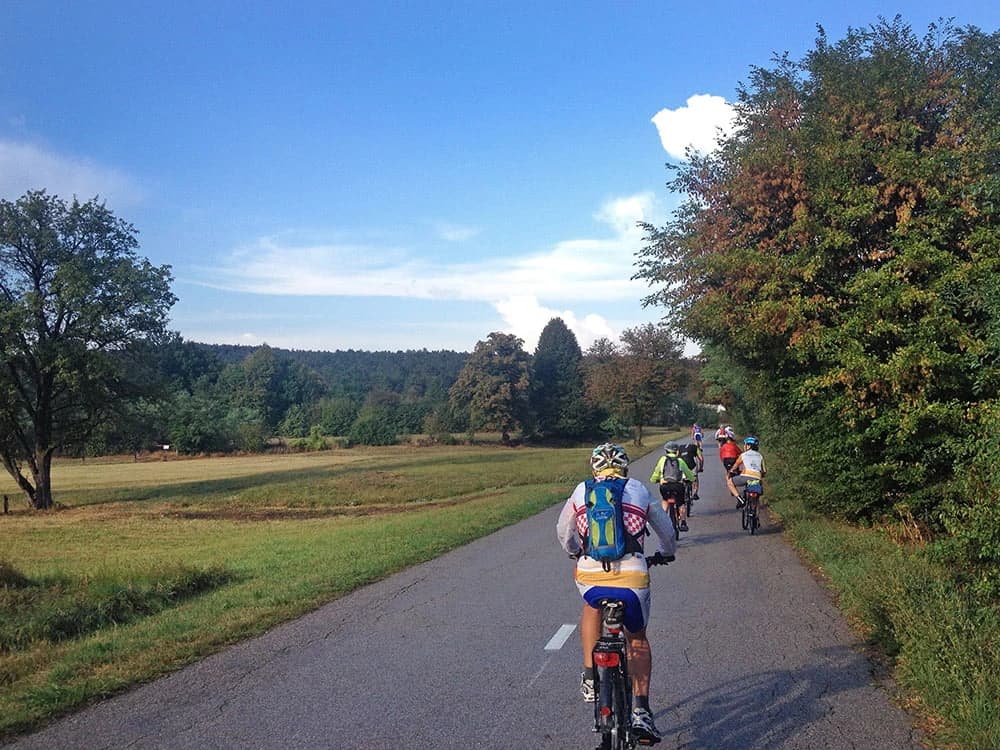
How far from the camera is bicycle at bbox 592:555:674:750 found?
4.45 metres

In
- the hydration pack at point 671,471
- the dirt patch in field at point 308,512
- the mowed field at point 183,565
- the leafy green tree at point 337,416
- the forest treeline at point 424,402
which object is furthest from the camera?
the leafy green tree at point 337,416

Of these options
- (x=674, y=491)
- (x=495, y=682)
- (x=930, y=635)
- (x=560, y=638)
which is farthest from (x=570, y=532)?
(x=674, y=491)

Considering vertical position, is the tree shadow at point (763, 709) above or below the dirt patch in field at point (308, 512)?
above

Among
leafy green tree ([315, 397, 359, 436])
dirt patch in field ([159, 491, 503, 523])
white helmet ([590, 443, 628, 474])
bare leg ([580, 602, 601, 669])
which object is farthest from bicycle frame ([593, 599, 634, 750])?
leafy green tree ([315, 397, 359, 436])

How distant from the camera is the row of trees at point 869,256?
11.9 meters

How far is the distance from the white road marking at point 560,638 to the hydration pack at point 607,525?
2.68m

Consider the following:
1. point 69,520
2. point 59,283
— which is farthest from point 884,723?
point 59,283

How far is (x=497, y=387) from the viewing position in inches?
3711

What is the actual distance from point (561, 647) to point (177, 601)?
18.5ft

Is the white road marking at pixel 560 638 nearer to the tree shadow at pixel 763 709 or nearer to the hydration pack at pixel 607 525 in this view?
the tree shadow at pixel 763 709


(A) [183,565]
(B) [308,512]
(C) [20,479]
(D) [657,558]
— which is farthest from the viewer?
(C) [20,479]

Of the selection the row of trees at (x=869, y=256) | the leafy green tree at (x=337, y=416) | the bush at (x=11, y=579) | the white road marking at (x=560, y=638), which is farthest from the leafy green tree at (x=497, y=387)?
the white road marking at (x=560, y=638)

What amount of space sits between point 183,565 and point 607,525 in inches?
384

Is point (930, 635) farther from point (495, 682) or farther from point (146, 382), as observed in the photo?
point (146, 382)
